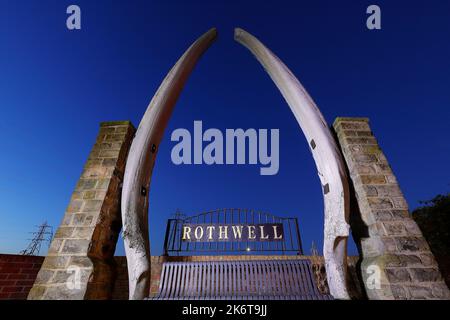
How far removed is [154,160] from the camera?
7.52 feet

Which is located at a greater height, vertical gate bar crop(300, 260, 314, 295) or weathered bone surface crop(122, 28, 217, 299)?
weathered bone surface crop(122, 28, 217, 299)

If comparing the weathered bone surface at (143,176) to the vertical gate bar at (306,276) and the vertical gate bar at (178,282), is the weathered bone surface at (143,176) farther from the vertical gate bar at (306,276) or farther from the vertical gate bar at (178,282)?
the vertical gate bar at (306,276)

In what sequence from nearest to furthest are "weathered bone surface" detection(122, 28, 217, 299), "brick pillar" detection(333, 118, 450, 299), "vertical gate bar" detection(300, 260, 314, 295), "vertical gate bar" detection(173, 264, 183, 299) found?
1. "brick pillar" detection(333, 118, 450, 299)
2. "weathered bone surface" detection(122, 28, 217, 299)
3. "vertical gate bar" detection(300, 260, 314, 295)
4. "vertical gate bar" detection(173, 264, 183, 299)

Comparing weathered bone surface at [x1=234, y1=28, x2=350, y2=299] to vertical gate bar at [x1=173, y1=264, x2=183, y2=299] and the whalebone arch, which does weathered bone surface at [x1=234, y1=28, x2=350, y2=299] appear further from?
vertical gate bar at [x1=173, y1=264, x2=183, y2=299]

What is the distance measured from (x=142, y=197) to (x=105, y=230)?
0.46m

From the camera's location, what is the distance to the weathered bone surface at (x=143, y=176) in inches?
68.7

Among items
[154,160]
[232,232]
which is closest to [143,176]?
[154,160]

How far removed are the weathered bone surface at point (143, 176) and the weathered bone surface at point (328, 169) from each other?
1453mm

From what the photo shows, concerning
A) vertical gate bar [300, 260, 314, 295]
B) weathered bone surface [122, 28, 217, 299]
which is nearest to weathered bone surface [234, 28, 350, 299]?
vertical gate bar [300, 260, 314, 295]

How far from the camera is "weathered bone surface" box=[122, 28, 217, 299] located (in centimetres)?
175

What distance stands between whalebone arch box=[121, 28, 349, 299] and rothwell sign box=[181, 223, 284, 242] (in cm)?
392
